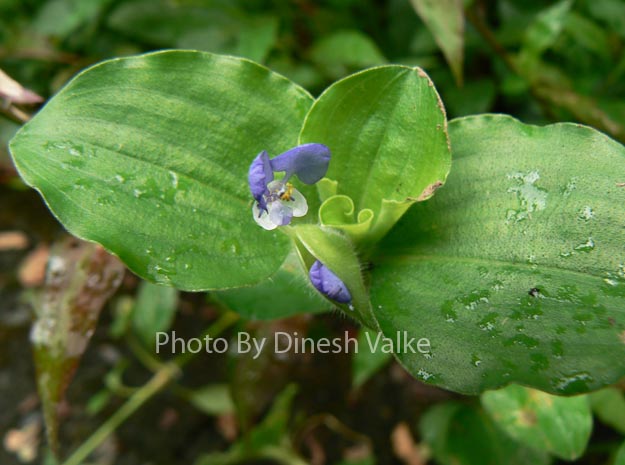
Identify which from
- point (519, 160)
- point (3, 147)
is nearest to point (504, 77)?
point (519, 160)

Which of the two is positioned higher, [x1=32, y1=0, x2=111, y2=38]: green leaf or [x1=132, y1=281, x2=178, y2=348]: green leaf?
[x1=32, y1=0, x2=111, y2=38]: green leaf

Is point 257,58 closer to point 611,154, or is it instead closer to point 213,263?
point 213,263

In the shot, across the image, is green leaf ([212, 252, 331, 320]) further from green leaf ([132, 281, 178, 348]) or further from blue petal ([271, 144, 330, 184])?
blue petal ([271, 144, 330, 184])

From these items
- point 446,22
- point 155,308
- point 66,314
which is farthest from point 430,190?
point 155,308

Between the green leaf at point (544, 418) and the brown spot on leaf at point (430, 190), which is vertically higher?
the brown spot on leaf at point (430, 190)

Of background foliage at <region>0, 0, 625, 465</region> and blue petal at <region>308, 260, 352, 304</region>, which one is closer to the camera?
blue petal at <region>308, 260, 352, 304</region>

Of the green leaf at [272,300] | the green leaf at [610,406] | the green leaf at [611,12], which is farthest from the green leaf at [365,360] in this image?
the green leaf at [611,12]

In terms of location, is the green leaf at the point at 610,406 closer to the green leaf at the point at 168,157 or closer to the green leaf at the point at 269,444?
the green leaf at the point at 269,444

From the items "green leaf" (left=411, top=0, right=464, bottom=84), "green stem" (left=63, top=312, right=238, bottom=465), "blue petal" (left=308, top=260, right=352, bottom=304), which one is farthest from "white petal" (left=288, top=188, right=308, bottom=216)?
"green stem" (left=63, top=312, right=238, bottom=465)
